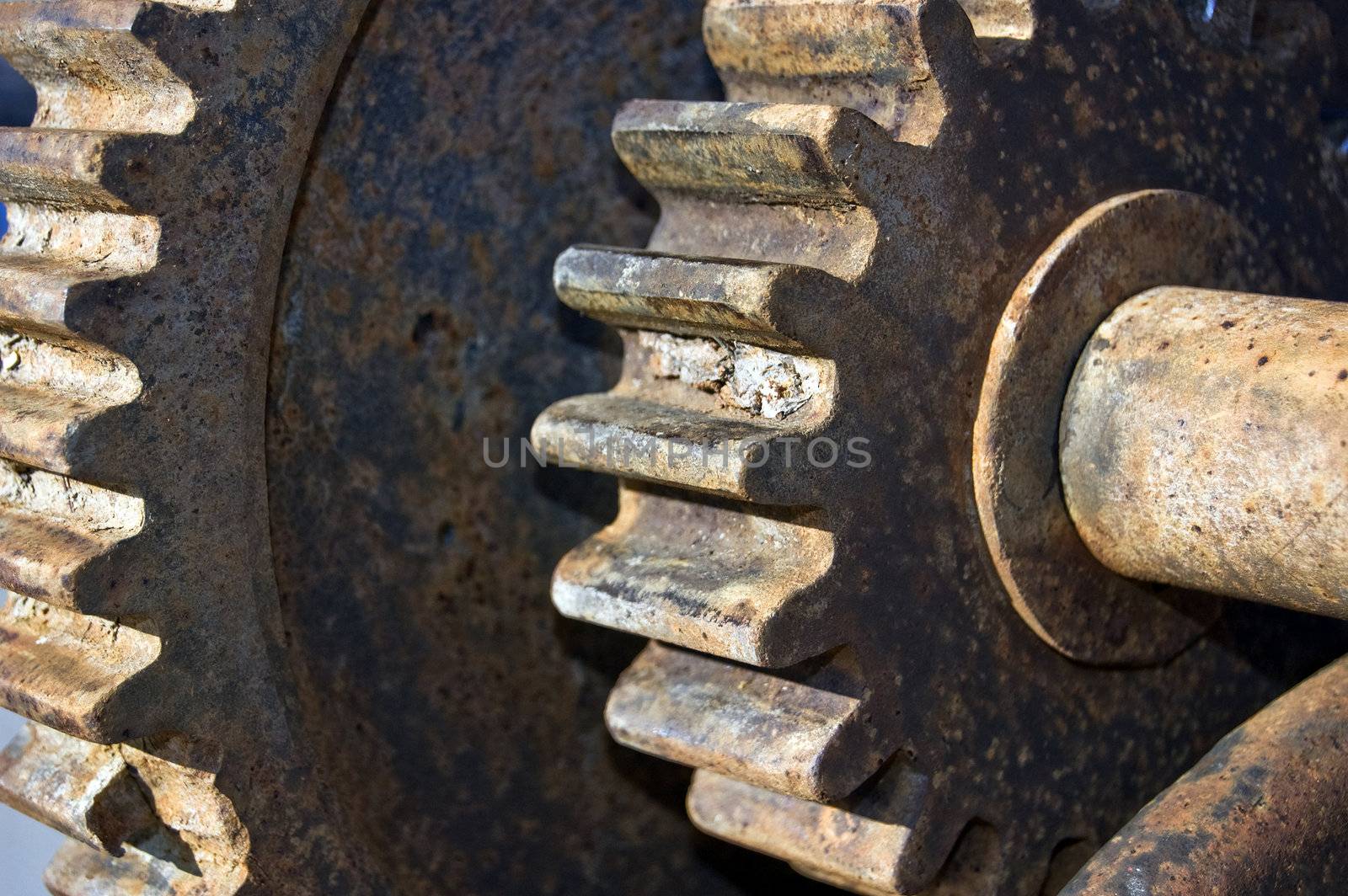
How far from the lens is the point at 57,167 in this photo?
3.13 feet

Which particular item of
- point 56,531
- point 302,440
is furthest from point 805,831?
point 56,531

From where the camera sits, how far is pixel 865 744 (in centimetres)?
105

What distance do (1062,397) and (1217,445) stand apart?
0.13 meters

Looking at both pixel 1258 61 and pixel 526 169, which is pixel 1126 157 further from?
pixel 526 169

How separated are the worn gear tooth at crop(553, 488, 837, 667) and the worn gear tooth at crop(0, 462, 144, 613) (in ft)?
1.12

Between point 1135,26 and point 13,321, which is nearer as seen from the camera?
point 13,321

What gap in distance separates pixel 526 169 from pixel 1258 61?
63 centimetres

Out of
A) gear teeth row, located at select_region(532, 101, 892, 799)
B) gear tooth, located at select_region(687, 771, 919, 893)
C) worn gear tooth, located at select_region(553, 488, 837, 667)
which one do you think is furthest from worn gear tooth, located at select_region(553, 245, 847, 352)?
gear tooth, located at select_region(687, 771, 919, 893)

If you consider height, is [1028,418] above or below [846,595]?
above

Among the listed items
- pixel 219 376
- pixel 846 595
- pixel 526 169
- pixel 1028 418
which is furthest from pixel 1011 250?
pixel 219 376

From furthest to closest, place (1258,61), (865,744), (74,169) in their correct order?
1. (1258,61)
2. (865,744)
3. (74,169)

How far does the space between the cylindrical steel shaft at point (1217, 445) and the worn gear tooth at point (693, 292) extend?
24cm

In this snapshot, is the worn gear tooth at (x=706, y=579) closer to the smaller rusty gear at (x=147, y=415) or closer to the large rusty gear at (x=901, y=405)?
the large rusty gear at (x=901, y=405)

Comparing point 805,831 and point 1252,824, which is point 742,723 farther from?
point 1252,824
